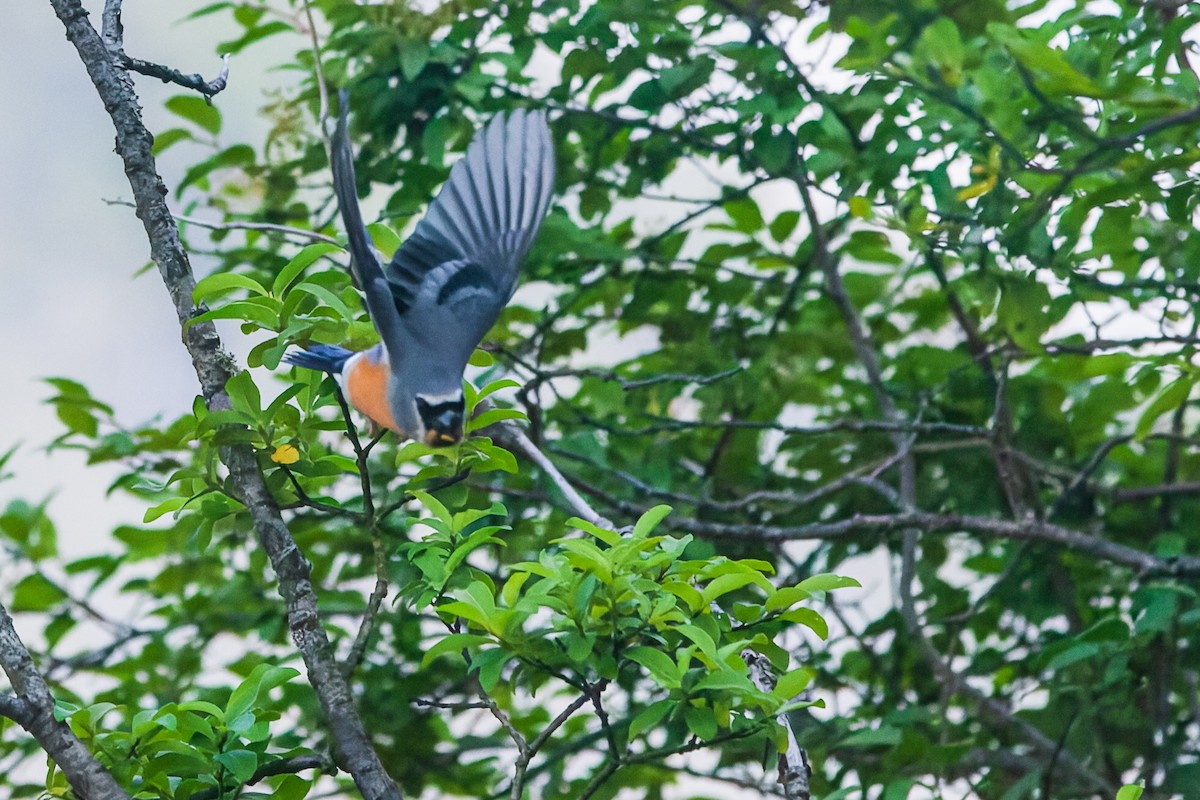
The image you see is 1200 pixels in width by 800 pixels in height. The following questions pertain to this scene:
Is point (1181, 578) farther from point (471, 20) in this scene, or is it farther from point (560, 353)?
point (471, 20)

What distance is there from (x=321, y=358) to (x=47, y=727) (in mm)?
405

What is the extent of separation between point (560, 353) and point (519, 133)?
3.33 ft

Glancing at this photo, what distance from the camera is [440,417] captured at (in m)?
1.18

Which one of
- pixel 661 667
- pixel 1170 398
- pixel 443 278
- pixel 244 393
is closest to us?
pixel 661 667

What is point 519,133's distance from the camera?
4.53 ft

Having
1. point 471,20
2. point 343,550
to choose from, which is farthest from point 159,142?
point 343,550

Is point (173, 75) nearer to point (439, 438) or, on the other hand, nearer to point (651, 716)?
point (439, 438)

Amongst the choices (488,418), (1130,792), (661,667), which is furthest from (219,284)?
(1130,792)

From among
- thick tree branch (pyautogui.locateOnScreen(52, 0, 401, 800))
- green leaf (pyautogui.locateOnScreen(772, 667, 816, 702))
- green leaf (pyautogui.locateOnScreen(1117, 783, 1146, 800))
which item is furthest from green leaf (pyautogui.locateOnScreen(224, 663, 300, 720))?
green leaf (pyautogui.locateOnScreen(1117, 783, 1146, 800))

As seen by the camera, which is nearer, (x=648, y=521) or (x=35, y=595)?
(x=648, y=521)

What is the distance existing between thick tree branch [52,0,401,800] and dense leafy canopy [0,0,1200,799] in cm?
5

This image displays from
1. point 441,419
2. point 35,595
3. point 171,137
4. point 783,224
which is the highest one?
point 171,137

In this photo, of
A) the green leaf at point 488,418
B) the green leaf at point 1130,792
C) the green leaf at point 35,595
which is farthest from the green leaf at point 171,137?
the green leaf at point 1130,792

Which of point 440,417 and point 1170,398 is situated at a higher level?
point 1170,398
